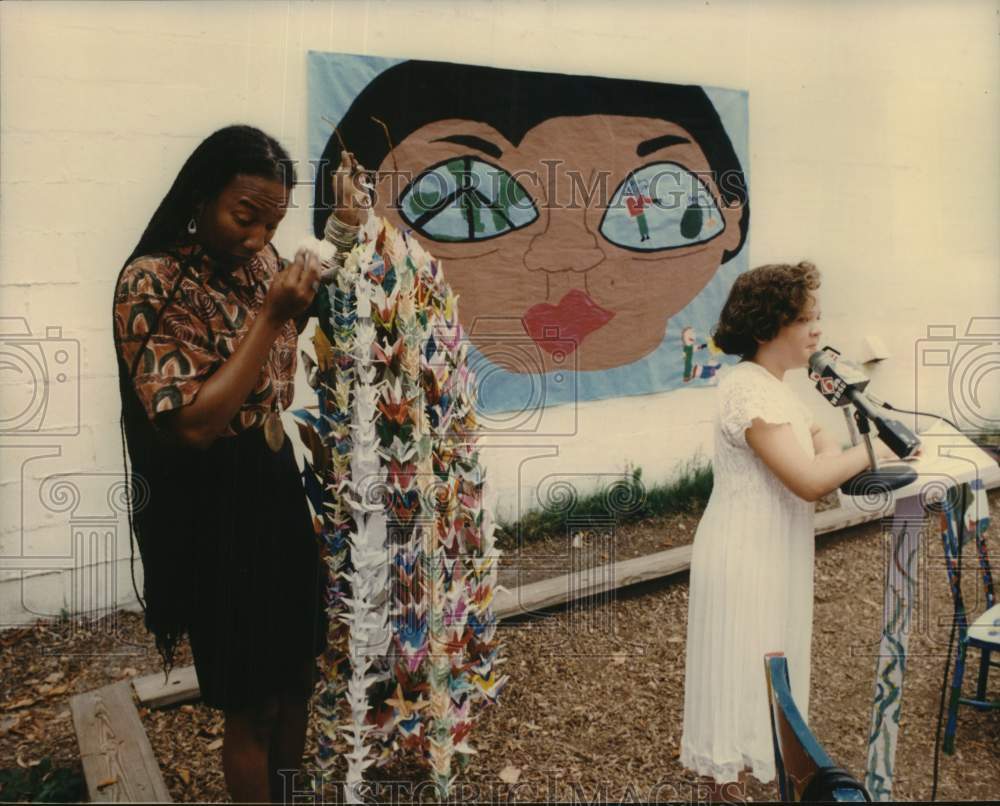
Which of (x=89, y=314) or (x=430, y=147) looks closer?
(x=89, y=314)

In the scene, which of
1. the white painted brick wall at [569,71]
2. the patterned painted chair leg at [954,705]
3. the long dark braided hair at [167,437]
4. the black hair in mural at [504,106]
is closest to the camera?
A: the long dark braided hair at [167,437]

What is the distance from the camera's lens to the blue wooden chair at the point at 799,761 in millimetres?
969

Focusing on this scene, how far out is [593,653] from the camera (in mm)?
3586

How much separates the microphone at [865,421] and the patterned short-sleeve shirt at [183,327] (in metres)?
1.38

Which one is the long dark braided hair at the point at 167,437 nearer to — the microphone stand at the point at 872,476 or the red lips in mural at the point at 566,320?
the microphone stand at the point at 872,476

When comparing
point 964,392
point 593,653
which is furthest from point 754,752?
point 964,392

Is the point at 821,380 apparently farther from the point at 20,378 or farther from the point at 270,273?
the point at 20,378

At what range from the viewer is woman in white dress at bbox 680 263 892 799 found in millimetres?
2277

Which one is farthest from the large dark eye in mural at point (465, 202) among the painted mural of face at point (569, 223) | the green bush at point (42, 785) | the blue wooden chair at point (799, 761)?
the blue wooden chair at point (799, 761)

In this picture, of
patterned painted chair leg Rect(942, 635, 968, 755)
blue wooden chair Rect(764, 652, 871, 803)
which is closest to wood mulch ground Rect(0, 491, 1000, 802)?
patterned painted chair leg Rect(942, 635, 968, 755)

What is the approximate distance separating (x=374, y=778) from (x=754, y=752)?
116cm

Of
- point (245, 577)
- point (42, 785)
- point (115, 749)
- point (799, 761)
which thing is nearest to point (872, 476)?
point (799, 761)

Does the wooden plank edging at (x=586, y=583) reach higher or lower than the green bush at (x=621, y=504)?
lower

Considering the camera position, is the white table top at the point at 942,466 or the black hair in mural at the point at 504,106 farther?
the black hair in mural at the point at 504,106
